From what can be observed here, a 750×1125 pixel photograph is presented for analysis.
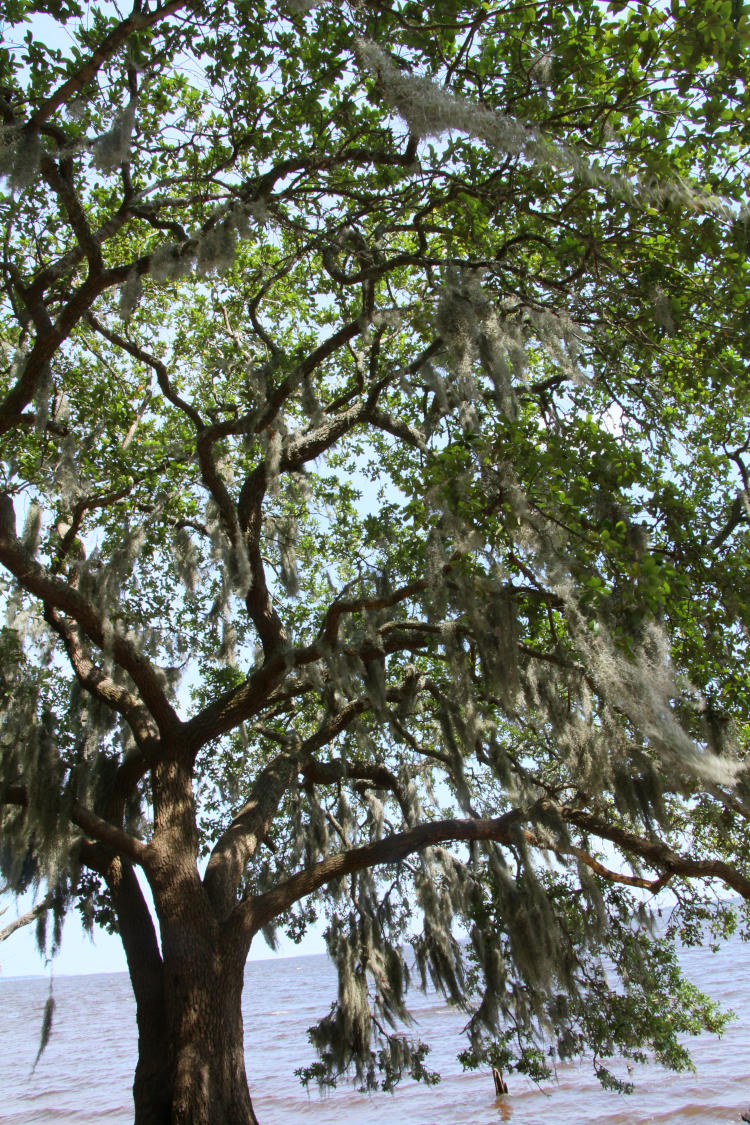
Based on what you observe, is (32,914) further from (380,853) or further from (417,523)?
(417,523)

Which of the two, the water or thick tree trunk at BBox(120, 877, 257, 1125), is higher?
thick tree trunk at BBox(120, 877, 257, 1125)

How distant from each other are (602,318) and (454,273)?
114 cm

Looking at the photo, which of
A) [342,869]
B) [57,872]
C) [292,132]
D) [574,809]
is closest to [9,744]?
[57,872]

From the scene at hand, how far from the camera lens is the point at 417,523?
5035 mm

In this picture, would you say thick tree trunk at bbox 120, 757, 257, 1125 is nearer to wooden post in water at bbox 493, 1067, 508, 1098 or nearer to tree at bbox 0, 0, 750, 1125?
tree at bbox 0, 0, 750, 1125

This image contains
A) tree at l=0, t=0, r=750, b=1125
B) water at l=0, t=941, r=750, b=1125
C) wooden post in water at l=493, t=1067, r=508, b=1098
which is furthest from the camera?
wooden post in water at l=493, t=1067, r=508, b=1098

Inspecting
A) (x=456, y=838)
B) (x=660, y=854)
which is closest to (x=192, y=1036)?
(x=456, y=838)

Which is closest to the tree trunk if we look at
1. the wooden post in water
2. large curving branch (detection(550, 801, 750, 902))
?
large curving branch (detection(550, 801, 750, 902))

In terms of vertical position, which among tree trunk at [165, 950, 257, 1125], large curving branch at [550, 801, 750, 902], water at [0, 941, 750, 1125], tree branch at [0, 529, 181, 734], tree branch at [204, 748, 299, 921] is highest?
tree branch at [0, 529, 181, 734]

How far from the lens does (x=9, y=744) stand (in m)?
5.36

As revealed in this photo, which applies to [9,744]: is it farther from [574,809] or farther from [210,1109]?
[574,809]

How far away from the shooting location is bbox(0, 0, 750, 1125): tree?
379 centimetres

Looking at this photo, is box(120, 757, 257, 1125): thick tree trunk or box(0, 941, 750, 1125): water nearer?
box(120, 757, 257, 1125): thick tree trunk

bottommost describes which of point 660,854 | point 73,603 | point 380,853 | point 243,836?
point 660,854
